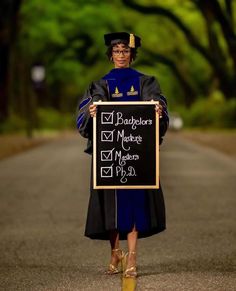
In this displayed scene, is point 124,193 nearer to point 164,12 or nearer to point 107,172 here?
point 107,172

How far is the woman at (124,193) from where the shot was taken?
6988 mm

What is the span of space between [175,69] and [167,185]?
4750 cm

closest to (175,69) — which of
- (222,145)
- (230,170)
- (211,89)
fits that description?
(211,89)

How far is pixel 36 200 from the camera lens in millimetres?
14031

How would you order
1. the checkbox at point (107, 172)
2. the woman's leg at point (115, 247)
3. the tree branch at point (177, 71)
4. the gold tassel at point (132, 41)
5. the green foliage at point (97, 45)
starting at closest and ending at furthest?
the gold tassel at point (132, 41), the checkbox at point (107, 172), the woman's leg at point (115, 247), the green foliage at point (97, 45), the tree branch at point (177, 71)

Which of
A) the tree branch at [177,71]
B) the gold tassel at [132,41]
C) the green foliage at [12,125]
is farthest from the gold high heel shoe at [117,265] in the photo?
the tree branch at [177,71]

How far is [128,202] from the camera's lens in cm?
703

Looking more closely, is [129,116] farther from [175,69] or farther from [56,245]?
[175,69]

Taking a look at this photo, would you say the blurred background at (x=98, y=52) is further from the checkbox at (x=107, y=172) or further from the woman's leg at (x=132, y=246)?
the woman's leg at (x=132, y=246)

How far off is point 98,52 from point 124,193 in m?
55.5

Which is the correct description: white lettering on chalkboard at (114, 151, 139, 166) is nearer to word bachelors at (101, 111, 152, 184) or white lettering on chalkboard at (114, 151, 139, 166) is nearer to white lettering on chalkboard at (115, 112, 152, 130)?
word bachelors at (101, 111, 152, 184)

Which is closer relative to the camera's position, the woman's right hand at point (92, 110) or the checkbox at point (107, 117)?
the woman's right hand at point (92, 110)

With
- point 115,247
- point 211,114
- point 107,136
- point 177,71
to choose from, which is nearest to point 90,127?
point 107,136

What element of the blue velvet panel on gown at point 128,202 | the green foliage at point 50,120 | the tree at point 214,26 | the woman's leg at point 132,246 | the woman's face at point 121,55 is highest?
the tree at point 214,26
